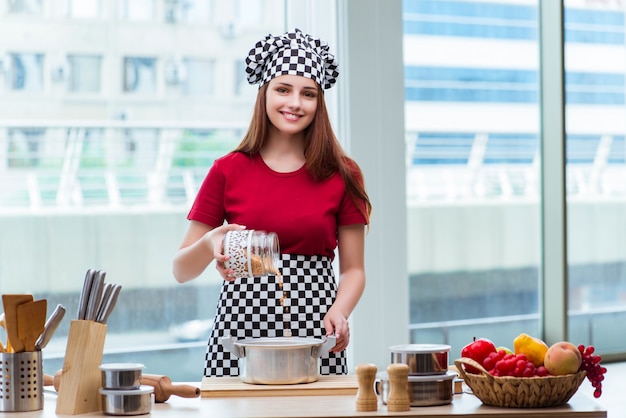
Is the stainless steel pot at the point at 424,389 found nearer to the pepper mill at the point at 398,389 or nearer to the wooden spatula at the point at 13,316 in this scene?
the pepper mill at the point at 398,389

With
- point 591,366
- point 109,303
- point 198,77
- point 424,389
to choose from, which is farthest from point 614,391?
point 109,303

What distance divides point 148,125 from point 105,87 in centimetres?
21

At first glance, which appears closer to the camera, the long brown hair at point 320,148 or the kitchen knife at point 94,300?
the kitchen knife at point 94,300

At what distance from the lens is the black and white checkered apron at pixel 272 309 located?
221 cm

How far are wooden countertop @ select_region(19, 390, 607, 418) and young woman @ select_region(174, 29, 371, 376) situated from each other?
486 mm

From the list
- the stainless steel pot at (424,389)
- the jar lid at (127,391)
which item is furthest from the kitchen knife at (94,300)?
the stainless steel pot at (424,389)

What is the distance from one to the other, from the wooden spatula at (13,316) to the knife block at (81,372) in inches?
3.8

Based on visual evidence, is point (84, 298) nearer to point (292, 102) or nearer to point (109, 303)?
point (109, 303)

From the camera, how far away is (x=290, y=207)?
2203mm

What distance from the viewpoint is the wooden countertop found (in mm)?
1567

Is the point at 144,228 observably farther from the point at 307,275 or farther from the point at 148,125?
the point at 307,275

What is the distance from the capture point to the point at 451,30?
169 inches

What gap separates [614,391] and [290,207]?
251cm

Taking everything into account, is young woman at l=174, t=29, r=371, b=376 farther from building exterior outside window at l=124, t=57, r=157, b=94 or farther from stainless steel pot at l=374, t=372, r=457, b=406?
building exterior outside window at l=124, t=57, r=157, b=94
